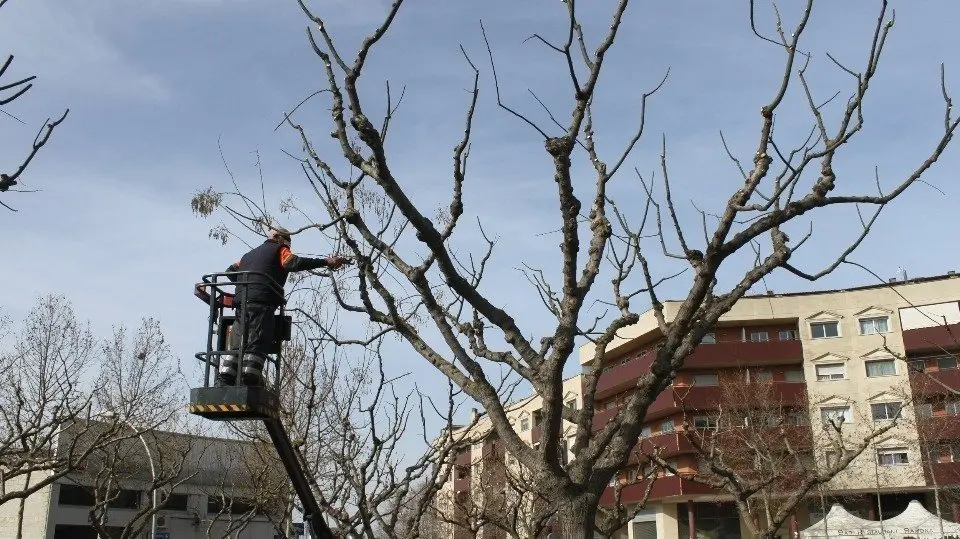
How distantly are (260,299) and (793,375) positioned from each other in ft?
151

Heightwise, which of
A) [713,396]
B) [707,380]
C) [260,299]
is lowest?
[260,299]

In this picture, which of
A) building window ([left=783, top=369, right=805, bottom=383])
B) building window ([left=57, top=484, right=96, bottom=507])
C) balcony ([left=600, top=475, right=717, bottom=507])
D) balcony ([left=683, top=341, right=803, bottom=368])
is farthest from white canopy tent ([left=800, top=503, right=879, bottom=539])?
building window ([left=57, top=484, right=96, bottom=507])

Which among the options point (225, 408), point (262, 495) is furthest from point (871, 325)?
point (225, 408)

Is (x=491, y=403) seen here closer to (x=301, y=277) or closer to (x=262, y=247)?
(x=262, y=247)

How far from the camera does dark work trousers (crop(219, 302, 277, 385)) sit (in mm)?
6723

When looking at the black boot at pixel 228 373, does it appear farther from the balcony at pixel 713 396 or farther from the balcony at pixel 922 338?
the balcony at pixel 922 338

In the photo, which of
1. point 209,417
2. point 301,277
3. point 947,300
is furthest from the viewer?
point 947,300

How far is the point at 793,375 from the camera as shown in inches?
1905

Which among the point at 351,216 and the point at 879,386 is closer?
the point at 351,216

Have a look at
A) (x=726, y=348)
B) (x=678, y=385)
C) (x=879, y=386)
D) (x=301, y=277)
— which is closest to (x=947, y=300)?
(x=879, y=386)

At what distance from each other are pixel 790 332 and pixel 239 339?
154 feet

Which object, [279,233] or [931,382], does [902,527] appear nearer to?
[931,382]

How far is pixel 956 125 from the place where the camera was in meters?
5.55

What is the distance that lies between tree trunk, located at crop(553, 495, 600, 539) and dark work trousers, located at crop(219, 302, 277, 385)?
286cm
